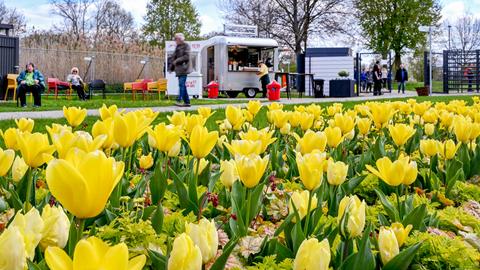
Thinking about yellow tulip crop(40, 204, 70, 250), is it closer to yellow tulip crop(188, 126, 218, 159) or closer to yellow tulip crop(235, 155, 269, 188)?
yellow tulip crop(235, 155, 269, 188)

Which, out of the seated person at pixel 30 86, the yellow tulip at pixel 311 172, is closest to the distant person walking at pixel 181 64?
the seated person at pixel 30 86

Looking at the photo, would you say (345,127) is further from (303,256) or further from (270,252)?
(303,256)

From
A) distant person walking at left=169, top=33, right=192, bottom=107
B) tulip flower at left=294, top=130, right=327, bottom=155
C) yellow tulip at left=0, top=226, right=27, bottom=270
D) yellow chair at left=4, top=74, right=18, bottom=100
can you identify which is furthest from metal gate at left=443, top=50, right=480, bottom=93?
yellow tulip at left=0, top=226, right=27, bottom=270

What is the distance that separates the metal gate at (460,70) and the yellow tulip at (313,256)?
29.0 meters

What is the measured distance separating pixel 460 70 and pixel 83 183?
30.3 m

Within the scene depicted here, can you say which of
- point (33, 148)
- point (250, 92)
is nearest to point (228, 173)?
point (33, 148)

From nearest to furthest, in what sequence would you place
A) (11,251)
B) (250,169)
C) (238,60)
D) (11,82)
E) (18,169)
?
(11,251)
(250,169)
(18,169)
(11,82)
(238,60)

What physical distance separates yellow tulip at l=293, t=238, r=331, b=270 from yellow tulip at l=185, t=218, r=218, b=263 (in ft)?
0.53

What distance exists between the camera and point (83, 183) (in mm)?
798

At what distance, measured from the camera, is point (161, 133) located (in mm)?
1879

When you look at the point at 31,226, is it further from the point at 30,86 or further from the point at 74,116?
the point at 30,86

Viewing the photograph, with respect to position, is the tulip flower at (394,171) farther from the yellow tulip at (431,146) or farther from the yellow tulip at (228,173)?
the yellow tulip at (431,146)

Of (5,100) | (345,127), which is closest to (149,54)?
(5,100)

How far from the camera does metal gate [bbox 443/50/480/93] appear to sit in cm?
2819
